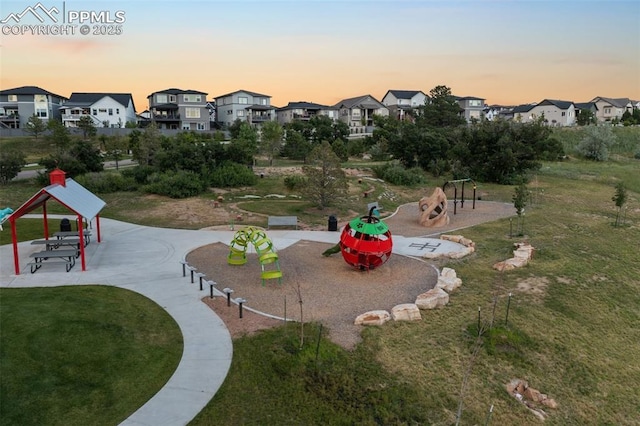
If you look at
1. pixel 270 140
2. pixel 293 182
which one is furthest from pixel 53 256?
pixel 270 140

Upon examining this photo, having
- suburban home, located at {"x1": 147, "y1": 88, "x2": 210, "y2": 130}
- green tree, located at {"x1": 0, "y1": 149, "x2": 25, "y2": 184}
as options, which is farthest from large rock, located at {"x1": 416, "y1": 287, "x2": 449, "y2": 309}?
suburban home, located at {"x1": 147, "y1": 88, "x2": 210, "y2": 130}

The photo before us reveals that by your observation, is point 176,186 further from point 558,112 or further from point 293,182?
point 558,112

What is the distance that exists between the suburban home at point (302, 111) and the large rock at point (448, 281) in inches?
2892

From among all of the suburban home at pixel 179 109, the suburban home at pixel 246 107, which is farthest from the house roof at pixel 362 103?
the suburban home at pixel 179 109

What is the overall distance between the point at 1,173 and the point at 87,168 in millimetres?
5475

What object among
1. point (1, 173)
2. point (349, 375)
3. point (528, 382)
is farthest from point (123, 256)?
point (1, 173)

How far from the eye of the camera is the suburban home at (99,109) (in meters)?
73.4

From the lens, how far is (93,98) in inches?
2997

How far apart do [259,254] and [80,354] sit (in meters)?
6.51

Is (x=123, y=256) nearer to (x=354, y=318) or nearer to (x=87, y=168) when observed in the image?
(x=354, y=318)

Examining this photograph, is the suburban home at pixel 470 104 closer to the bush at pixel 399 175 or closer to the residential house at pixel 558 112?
the residential house at pixel 558 112

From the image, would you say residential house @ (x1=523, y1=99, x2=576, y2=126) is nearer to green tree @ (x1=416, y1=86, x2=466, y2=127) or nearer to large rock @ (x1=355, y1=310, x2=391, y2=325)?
green tree @ (x1=416, y1=86, x2=466, y2=127)

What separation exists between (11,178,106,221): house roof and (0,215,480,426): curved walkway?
6.31 feet

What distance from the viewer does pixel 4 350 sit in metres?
10.4
